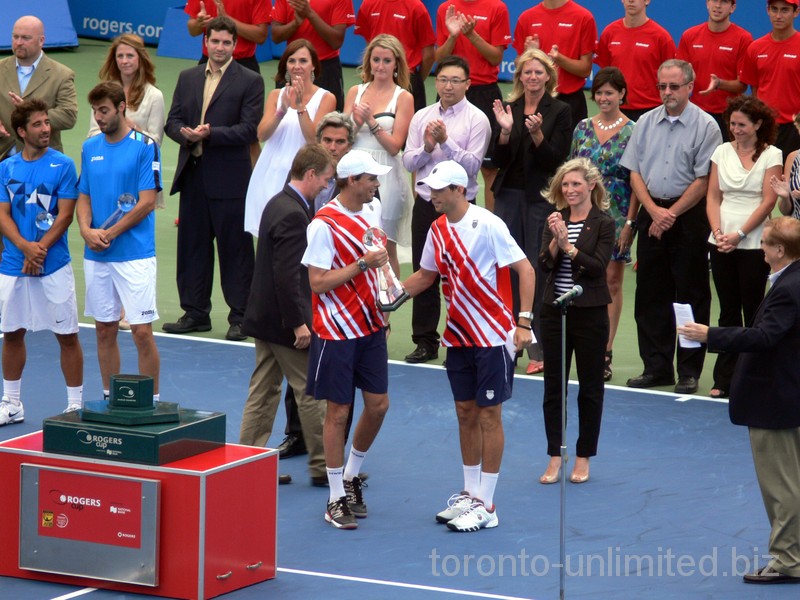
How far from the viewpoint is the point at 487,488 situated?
8266 millimetres

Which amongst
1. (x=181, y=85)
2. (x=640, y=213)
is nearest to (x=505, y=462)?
(x=640, y=213)

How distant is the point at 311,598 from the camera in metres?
7.14

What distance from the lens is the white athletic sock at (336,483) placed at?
8.20 meters

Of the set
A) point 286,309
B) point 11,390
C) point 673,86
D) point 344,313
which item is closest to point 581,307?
point 344,313

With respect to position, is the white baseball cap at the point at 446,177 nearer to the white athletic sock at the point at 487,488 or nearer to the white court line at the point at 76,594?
the white athletic sock at the point at 487,488

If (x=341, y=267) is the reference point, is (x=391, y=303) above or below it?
below

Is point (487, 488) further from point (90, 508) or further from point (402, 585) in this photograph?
point (90, 508)

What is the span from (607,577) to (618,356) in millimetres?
4888

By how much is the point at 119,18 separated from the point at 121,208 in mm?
15886

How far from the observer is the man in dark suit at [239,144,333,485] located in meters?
8.44

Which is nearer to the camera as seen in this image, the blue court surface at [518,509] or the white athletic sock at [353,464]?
the blue court surface at [518,509]

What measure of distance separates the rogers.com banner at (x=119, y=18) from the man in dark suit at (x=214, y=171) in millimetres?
12289

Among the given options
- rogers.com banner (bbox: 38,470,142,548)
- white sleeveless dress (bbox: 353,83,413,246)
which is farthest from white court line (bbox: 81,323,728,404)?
rogers.com banner (bbox: 38,470,142,548)

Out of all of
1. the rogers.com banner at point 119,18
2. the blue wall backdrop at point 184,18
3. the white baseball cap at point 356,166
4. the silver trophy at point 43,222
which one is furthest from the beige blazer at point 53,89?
the rogers.com banner at point 119,18
